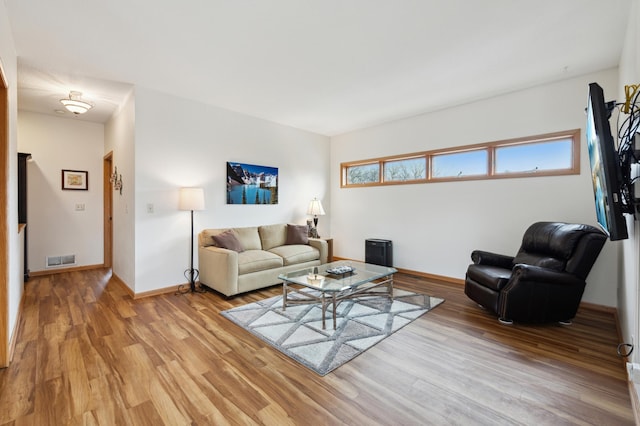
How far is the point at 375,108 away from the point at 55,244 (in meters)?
5.70

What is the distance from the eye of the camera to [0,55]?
79.4 inches

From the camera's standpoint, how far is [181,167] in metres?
4.03

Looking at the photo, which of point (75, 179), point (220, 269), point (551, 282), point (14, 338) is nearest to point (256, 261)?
point (220, 269)

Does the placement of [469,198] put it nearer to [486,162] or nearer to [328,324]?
[486,162]

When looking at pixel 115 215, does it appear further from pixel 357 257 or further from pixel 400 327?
pixel 400 327

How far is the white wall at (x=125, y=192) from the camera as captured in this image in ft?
12.3

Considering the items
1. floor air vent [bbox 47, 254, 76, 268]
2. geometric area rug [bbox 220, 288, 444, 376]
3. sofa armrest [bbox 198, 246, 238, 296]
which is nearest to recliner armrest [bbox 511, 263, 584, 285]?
geometric area rug [bbox 220, 288, 444, 376]

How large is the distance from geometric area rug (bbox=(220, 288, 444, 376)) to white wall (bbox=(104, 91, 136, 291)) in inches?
70.8

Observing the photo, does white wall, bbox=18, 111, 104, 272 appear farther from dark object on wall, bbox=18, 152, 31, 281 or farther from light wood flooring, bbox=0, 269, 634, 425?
light wood flooring, bbox=0, 269, 634, 425

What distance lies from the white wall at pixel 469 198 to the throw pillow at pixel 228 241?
2.45m

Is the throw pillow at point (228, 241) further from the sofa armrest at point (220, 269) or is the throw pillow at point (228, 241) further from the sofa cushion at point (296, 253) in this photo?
the sofa cushion at point (296, 253)

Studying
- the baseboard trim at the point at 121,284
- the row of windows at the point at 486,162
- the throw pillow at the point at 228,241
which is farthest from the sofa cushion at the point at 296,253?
the baseboard trim at the point at 121,284

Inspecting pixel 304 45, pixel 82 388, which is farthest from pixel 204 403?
pixel 304 45

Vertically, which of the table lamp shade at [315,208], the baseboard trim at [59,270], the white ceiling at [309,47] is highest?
the white ceiling at [309,47]
